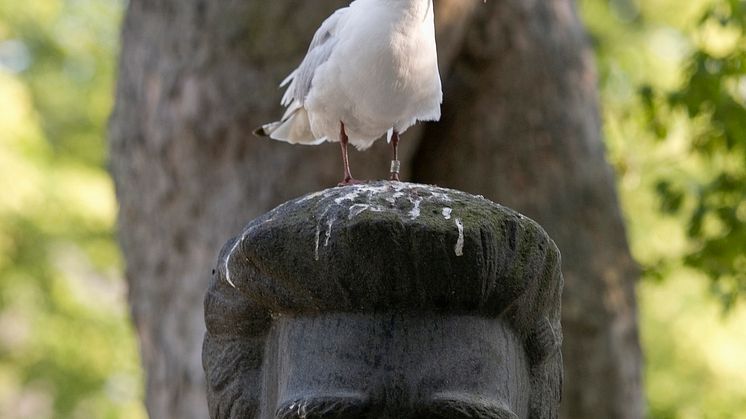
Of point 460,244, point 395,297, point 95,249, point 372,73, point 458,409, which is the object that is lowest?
point 95,249

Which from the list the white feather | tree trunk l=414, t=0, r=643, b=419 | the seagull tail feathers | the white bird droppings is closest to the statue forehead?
the white bird droppings

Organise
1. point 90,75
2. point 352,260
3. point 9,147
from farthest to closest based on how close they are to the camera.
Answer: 1. point 90,75
2. point 9,147
3. point 352,260

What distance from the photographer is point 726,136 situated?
591 cm

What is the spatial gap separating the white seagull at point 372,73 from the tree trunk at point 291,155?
2.06 metres

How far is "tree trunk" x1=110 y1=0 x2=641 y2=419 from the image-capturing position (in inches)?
219

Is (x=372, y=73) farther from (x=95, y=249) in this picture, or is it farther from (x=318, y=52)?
(x=95, y=249)

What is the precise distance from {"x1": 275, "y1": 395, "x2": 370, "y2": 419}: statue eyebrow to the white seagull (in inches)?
30.4

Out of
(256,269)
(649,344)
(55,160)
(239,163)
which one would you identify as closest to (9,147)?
(55,160)

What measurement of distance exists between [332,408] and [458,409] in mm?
253

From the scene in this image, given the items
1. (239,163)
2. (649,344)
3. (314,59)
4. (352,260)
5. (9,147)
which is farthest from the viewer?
(649,344)

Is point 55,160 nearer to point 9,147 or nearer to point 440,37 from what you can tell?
point 9,147

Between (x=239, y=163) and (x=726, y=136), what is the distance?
2478mm

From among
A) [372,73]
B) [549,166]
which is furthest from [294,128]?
[549,166]

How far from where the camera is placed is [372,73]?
3.10m
